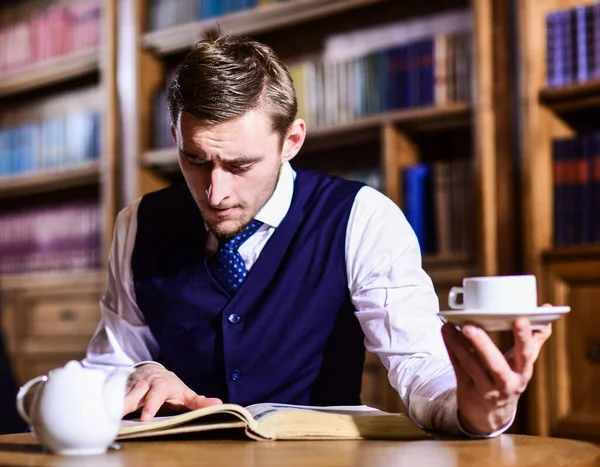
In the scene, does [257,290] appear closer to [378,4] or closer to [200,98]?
[200,98]

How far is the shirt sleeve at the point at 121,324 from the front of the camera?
5.15 ft

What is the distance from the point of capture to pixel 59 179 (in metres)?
3.62

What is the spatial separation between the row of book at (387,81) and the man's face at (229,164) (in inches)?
47.7

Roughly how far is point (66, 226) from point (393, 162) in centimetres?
161

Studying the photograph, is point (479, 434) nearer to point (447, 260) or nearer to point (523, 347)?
point (523, 347)

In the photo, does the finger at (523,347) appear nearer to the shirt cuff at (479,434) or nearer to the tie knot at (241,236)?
the shirt cuff at (479,434)

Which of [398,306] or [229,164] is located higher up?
[229,164]

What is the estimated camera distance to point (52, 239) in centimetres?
366

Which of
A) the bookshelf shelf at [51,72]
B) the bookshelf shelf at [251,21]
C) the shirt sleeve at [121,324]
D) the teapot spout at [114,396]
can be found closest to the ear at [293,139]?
the shirt sleeve at [121,324]

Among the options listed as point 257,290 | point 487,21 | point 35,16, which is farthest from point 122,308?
point 35,16

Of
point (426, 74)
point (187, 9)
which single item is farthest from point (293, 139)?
point (187, 9)

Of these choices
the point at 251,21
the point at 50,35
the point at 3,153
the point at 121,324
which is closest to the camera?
the point at 121,324

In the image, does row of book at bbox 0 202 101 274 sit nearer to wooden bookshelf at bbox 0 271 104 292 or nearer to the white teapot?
wooden bookshelf at bbox 0 271 104 292

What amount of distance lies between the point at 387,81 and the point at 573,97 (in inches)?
23.4
